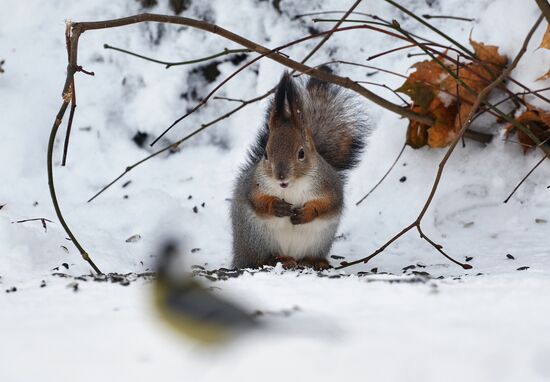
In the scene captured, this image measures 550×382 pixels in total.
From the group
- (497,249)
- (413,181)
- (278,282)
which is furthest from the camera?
(413,181)

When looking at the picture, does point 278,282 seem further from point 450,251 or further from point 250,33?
point 250,33

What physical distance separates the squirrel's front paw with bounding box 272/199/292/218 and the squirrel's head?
114mm

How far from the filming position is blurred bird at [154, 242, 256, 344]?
136cm

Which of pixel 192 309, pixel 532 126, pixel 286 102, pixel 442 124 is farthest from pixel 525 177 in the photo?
pixel 192 309

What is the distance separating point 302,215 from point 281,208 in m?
0.09

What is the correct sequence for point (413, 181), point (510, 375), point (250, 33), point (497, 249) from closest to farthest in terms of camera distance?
point (510, 375) → point (497, 249) → point (413, 181) → point (250, 33)

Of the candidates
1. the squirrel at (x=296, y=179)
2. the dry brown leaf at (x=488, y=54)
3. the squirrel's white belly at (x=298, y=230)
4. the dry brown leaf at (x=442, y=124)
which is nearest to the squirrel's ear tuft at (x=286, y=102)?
the squirrel at (x=296, y=179)

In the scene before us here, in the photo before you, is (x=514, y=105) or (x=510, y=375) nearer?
(x=510, y=375)

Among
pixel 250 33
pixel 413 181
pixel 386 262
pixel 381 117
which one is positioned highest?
pixel 250 33

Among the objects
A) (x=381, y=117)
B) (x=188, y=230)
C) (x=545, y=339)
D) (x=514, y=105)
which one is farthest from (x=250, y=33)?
(x=545, y=339)

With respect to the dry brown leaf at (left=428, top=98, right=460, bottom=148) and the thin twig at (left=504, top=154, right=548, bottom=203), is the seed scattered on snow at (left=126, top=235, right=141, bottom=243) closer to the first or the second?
the dry brown leaf at (left=428, top=98, right=460, bottom=148)

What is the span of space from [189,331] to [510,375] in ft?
1.68

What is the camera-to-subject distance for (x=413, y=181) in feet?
13.9

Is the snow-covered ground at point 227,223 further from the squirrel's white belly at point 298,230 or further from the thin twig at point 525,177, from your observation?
the squirrel's white belly at point 298,230
